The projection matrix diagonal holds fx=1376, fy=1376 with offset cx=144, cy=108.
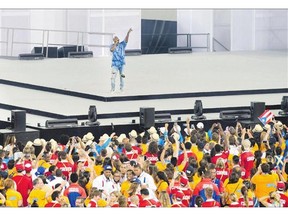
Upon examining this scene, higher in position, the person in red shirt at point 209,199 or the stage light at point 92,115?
the stage light at point 92,115

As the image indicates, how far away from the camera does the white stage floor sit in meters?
30.8

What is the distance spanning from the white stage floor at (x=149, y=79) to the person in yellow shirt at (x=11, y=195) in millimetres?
9753

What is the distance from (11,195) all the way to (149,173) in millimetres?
→ 2203

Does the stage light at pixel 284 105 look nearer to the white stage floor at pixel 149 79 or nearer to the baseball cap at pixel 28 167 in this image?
the white stage floor at pixel 149 79

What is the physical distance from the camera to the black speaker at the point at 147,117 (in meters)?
28.1

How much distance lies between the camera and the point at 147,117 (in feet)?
92.3

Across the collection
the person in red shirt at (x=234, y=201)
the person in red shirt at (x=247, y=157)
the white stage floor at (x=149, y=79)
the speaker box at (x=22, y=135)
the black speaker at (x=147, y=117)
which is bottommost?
the person in red shirt at (x=234, y=201)

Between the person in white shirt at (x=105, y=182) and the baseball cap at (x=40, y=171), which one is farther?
the baseball cap at (x=40, y=171)

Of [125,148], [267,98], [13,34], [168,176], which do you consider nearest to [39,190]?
[168,176]

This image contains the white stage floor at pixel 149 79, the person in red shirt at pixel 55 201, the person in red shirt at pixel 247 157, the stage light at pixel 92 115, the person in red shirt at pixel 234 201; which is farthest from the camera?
the white stage floor at pixel 149 79

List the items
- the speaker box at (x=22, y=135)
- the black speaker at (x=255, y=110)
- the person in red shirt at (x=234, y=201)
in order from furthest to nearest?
the black speaker at (x=255, y=110)
the speaker box at (x=22, y=135)
the person in red shirt at (x=234, y=201)

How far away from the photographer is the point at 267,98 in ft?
105

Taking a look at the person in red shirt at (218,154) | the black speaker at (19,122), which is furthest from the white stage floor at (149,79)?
the person in red shirt at (218,154)

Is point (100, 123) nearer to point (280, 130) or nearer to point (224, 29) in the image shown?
point (280, 130)
